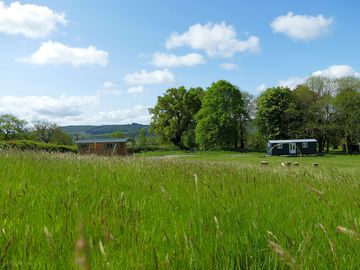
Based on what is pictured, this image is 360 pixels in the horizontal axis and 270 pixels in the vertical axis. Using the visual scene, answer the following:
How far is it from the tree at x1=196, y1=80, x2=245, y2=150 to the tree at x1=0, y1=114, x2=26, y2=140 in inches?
2178

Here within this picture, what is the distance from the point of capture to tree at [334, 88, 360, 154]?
6444 cm

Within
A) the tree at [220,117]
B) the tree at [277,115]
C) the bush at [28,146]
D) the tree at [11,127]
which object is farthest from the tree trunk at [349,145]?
the tree at [11,127]

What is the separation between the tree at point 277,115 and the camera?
2852 inches

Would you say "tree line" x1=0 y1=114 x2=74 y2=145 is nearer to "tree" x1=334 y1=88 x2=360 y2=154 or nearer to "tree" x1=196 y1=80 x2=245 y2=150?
"tree" x1=196 y1=80 x2=245 y2=150

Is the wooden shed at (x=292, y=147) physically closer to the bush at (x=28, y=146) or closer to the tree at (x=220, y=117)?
the tree at (x=220, y=117)

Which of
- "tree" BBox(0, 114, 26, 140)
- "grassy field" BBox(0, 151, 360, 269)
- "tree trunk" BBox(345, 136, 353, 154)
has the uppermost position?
"tree" BBox(0, 114, 26, 140)

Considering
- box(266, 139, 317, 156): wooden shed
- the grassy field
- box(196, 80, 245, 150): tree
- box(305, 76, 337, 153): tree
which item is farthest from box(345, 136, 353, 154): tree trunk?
the grassy field

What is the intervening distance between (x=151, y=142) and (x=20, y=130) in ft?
128

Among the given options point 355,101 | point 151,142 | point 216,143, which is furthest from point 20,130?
point 355,101

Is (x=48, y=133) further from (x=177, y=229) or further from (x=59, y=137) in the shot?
(x=177, y=229)

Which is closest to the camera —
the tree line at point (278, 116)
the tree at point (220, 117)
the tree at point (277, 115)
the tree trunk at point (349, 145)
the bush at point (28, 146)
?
the bush at point (28, 146)

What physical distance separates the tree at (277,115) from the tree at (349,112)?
8.29 metres

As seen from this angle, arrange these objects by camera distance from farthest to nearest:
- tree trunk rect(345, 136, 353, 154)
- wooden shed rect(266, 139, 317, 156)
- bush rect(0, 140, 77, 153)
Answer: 1. tree trunk rect(345, 136, 353, 154)
2. wooden shed rect(266, 139, 317, 156)
3. bush rect(0, 140, 77, 153)

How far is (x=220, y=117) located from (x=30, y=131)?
6208 centimetres
